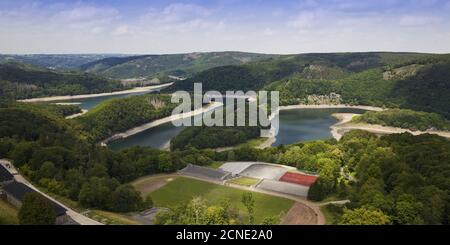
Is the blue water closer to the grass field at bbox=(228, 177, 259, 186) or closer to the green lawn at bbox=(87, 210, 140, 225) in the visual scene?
the grass field at bbox=(228, 177, 259, 186)

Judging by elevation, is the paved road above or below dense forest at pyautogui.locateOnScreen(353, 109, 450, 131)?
above

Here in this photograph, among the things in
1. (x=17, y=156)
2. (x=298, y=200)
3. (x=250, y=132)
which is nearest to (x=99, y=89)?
(x=250, y=132)

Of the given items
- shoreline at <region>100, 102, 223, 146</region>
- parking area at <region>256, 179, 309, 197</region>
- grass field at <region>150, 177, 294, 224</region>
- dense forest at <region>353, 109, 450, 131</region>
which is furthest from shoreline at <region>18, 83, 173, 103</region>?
parking area at <region>256, 179, 309, 197</region>

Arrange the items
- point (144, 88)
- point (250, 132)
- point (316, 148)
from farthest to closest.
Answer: point (144, 88)
point (250, 132)
point (316, 148)

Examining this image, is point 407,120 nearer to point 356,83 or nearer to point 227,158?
point 356,83
